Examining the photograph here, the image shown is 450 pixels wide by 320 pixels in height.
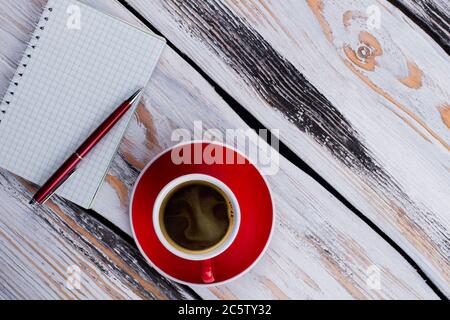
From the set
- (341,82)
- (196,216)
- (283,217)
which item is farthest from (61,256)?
(341,82)

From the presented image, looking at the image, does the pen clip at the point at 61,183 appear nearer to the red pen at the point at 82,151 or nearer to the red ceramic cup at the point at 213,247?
the red pen at the point at 82,151

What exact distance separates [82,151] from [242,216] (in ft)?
0.88

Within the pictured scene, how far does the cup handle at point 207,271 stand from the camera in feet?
2.08

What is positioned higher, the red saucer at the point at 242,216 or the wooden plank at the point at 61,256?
the red saucer at the point at 242,216

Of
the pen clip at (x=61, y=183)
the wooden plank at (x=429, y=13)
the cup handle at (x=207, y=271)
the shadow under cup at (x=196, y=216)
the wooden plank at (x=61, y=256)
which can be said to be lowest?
the wooden plank at (x=61, y=256)

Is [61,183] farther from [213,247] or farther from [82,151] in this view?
[213,247]

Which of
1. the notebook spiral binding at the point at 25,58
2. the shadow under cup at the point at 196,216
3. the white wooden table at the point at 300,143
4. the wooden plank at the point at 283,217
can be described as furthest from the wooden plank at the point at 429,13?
the notebook spiral binding at the point at 25,58

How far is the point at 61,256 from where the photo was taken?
2.36 feet

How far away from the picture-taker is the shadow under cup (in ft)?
2.16

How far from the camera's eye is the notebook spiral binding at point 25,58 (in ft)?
2.21

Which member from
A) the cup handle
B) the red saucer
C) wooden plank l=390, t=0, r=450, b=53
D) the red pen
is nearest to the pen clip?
the red pen

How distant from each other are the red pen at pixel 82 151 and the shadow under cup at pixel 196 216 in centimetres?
14
